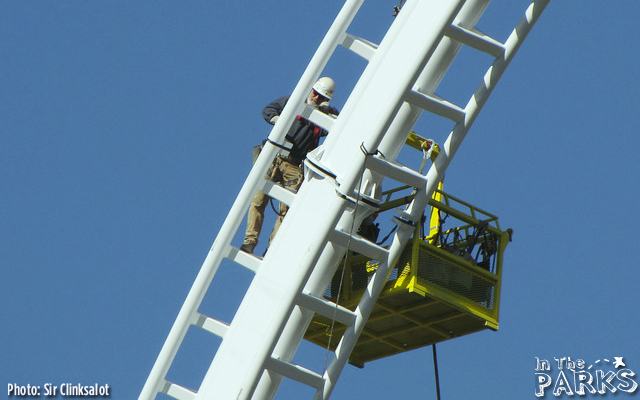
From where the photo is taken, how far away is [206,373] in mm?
18281

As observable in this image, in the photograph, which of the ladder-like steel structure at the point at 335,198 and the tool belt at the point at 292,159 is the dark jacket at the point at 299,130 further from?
the ladder-like steel structure at the point at 335,198

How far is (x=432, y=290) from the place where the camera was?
767 inches

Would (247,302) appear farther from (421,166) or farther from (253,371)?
(421,166)

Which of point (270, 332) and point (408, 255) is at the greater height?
point (408, 255)

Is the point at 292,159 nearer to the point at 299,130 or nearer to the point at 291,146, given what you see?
the point at 291,146

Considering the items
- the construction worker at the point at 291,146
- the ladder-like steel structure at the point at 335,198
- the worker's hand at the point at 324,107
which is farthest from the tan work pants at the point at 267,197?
the ladder-like steel structure at the point at 335,198

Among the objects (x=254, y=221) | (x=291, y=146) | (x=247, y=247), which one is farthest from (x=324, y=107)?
(x=247, y=247)

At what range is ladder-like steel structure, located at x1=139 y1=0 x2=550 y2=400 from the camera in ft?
57.4

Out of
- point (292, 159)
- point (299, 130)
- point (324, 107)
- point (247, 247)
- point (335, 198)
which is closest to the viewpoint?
point (335, 198)

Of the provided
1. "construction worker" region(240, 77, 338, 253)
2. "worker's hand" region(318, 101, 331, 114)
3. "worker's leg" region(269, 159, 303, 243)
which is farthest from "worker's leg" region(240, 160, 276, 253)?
"worker's hand" region(318, 101, 331, 114)

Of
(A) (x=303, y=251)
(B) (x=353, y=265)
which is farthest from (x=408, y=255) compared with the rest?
(A) (x=303, y=251)

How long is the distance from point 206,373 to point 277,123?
351cm

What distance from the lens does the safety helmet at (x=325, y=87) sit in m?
19.2

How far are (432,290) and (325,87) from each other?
3.29 meters
